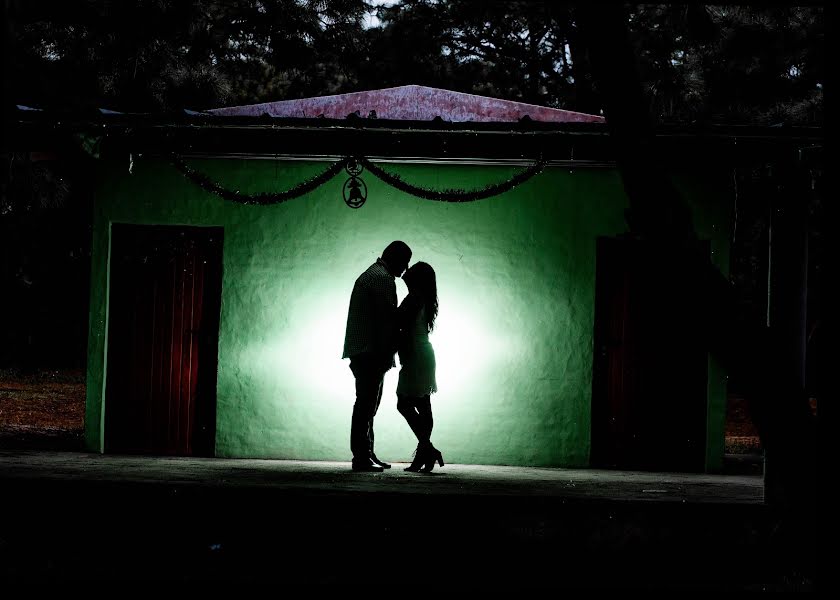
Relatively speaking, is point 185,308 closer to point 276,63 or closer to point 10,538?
point 10,538

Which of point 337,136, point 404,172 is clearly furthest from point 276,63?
point 337,136

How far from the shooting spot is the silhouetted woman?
937 centimetres

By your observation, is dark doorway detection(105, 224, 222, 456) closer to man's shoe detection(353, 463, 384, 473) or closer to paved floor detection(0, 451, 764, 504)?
paved floor detection(0, 451, 764, 504)

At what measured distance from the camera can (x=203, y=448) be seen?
10.9m

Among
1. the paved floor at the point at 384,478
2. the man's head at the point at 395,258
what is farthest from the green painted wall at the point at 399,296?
the man's head at the point at 395,258

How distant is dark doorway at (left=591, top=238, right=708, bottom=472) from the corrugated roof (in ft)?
6.29

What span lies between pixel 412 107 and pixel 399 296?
2.34m

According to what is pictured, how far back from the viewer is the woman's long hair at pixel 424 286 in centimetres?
941

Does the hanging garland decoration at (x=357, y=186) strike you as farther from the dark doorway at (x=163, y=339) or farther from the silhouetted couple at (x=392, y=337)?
the dark doorway at (x=163, y=339)

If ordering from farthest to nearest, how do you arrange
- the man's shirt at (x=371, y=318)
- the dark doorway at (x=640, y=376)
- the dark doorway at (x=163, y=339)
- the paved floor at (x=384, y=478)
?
1. the dark doorway at (x=163, y=339)
2. the dark doorway at (x=640, y=376)
3. the man's shirt at (x=371, y=318)
4. the paved floor at (x=384, y=478)

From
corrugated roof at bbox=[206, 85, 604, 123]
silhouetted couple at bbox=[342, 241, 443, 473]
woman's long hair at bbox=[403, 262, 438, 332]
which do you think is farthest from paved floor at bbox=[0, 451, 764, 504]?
corrugated roof at bbox=[206, 85, 604, 123]

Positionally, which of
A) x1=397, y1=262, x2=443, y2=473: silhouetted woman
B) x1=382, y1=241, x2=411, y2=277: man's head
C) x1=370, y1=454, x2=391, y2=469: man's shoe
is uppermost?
x1=382, y1=241, x2=411, y2=277: man's head

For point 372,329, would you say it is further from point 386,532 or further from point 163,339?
point 163,339

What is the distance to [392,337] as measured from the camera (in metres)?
9.45
